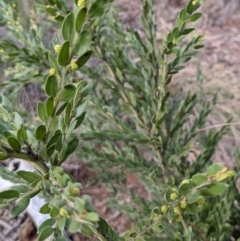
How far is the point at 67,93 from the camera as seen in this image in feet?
1.49

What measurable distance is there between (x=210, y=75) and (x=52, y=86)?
2047mm

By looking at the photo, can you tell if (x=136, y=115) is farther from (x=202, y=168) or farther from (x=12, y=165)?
(x=12, y=165)

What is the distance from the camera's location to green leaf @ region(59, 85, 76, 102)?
0.45 m

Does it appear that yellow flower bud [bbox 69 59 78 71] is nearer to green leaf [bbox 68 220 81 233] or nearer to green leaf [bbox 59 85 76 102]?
green leaf [bbox 59 85 76 102]

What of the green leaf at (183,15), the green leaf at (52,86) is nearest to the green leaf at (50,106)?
the green leaf at (52,86)

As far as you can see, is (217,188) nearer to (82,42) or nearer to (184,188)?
(184,188)

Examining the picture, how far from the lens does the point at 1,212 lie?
1850 millimetres

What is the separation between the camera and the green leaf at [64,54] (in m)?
Result: 0.42

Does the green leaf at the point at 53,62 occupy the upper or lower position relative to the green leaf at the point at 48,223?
upper

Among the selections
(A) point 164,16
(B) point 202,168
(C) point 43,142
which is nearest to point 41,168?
(C) point 43,142

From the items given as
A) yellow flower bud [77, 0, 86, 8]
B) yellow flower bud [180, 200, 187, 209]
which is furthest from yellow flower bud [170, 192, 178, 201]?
yellow flower bud [77, 0, 86, 8]

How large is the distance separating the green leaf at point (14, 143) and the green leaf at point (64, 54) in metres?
0.10

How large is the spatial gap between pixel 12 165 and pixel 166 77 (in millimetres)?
1229

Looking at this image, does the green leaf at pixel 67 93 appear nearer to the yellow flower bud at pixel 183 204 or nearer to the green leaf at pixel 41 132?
the green leaf at pixel 41 132
